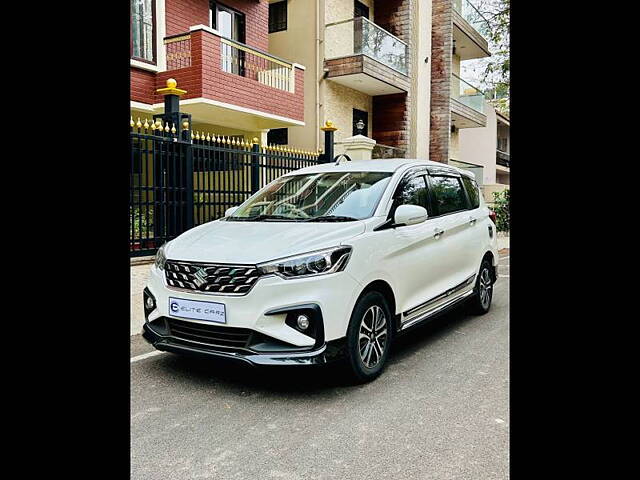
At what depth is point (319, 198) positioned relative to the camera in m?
5.08

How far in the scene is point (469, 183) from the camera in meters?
6.80

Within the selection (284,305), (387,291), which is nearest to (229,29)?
(387,291)

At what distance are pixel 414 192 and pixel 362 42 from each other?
1242 cm

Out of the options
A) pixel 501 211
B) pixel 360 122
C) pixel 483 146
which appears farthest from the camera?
pixel 483 146

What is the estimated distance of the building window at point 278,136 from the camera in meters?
17.3

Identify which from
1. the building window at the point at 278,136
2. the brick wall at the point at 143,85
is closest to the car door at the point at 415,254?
the brick wall at the point at 143,85

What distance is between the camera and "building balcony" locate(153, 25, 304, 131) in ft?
40.2

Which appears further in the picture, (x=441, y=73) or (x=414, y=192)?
(x=441, y=73)

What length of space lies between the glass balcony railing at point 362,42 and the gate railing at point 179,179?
8.39 m

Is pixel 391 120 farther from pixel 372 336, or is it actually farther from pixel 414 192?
pixel 372 336

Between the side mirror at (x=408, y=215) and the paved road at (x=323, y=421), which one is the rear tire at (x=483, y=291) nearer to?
the paved road at (x=323, y=421)

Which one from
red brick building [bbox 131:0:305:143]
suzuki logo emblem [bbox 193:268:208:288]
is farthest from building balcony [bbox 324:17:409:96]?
suzuki logo emblem [bbox 193:268:208:288]
